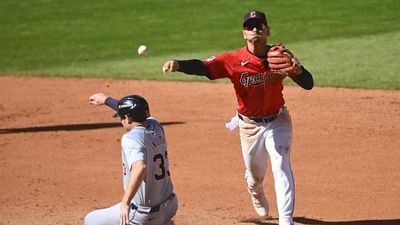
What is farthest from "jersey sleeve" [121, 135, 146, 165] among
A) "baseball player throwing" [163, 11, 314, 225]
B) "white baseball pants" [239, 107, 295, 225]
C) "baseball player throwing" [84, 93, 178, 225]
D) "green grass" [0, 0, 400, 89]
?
"green grass" [0, 0, 400, 89]

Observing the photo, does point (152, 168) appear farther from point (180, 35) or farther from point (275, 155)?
point (180, 35)

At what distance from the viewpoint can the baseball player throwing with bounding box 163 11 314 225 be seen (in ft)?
25.8

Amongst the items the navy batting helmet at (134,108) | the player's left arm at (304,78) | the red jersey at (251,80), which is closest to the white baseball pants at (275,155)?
the red jersey at (251,80)

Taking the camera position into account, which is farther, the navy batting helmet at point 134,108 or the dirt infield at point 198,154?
the dirt infield at point 198,154

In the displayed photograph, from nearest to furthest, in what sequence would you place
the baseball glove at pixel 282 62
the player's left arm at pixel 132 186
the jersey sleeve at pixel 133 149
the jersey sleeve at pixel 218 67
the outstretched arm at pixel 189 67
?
1. the player's left arm at pixel 132 186
2. the jersey sleeve at pixel 133 149
3. the baseball glove at pixel 282 62
4. the outstretched arm at pixel 189 67
5. the jersey sleeve at pixel 218 67

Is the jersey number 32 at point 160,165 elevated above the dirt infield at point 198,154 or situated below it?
above

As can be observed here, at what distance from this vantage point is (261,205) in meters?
8.78

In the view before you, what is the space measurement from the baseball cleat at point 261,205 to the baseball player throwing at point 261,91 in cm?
25

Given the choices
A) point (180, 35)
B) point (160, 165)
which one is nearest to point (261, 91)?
point (160, 165)

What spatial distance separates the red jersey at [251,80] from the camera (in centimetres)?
811

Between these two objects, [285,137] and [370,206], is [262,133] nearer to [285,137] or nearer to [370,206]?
[285,137]

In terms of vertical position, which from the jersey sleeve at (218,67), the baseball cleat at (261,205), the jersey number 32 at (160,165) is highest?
the jersey sleeve at (218,67)

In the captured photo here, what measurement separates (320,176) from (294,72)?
2668 mm

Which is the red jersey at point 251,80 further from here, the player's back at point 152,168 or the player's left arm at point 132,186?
the player's left arm at point 132,186
